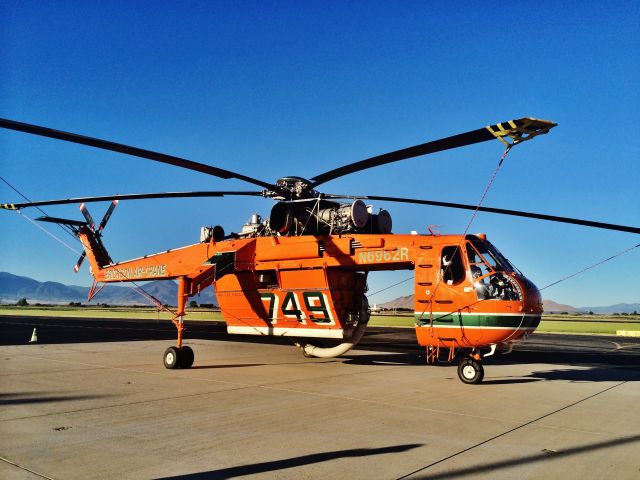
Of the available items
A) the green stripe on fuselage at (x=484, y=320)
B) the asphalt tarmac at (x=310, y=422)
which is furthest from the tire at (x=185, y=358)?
the green stripe on fuselage at (x=484, y=320)

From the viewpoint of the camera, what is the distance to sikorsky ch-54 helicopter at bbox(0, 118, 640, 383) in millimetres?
10781

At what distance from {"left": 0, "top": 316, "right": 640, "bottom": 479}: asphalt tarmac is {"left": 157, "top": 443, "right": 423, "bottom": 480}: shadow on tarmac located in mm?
22

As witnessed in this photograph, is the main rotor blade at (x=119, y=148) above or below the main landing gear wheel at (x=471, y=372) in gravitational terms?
above

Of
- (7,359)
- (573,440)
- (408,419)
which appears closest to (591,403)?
(573,440)

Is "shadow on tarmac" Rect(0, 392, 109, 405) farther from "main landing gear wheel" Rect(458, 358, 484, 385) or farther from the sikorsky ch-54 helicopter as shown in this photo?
"main landing gear wheel" Rect(458, 358, 484, 385)

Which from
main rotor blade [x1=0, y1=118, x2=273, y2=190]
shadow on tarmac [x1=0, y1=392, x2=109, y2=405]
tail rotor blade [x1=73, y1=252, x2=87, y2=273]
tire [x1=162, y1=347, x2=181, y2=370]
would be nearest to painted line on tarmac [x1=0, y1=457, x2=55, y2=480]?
shadow on tarmac [x1=0, y1=392, x2=109, y2=405]

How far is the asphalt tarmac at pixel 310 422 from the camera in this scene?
17.0 feet

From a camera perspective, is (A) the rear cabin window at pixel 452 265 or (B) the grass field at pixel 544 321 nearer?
(A) the rear cabin window at pixel 452 265

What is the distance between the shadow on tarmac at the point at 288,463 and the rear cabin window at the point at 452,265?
6071 mm

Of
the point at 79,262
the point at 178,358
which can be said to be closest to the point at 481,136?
the point at 178,358

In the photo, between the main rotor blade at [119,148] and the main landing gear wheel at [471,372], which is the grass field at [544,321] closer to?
the main landing gear wheel at [471,372]

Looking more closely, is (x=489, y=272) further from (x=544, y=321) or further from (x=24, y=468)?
(x=544, y=321)

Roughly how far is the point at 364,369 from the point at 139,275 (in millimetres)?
9109

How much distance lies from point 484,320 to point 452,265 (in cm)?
156
